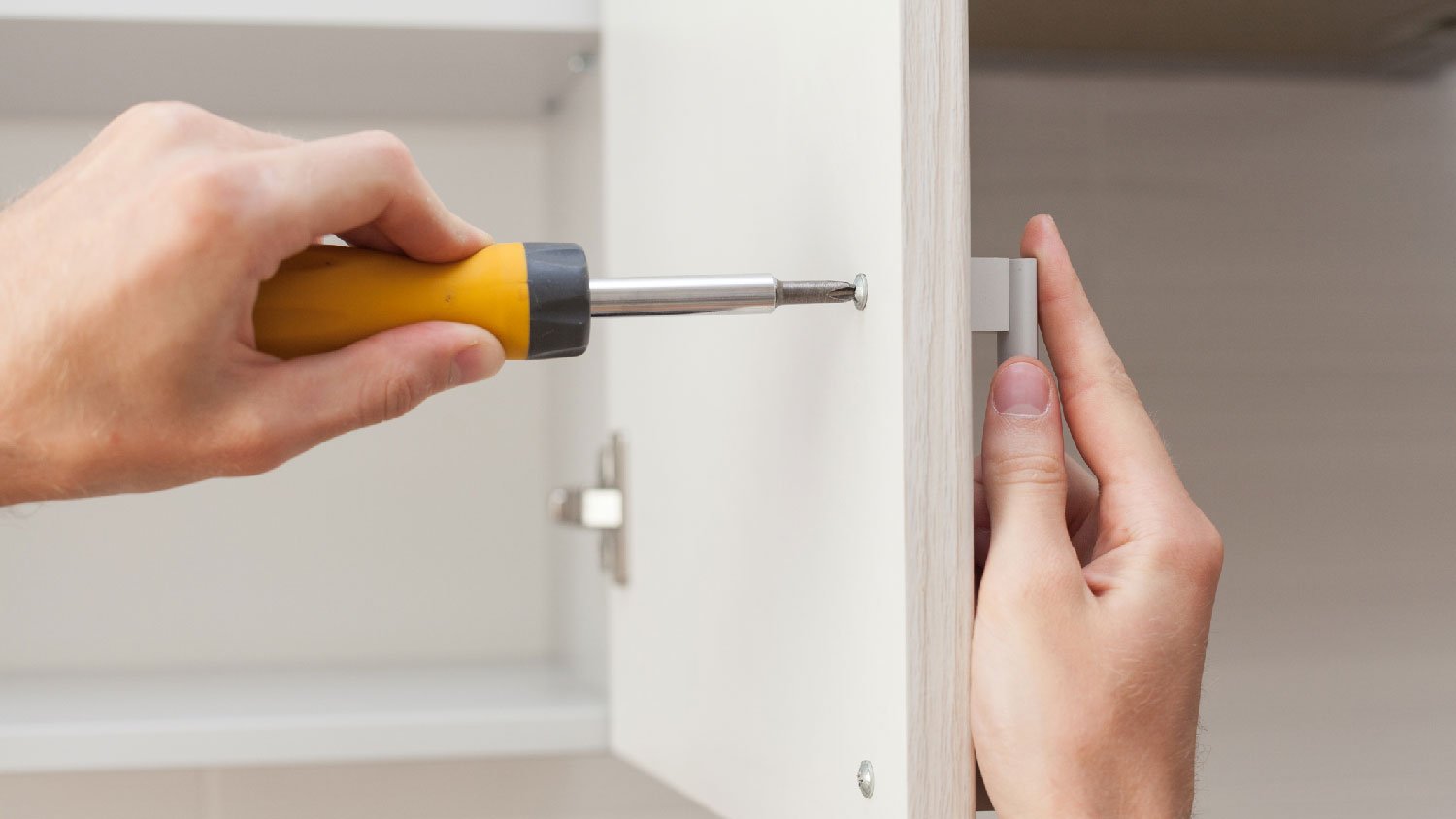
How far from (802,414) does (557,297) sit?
0.27 feet

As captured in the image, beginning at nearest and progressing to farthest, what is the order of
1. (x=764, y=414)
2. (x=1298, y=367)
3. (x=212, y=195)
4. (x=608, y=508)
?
(x=212, y=195) < (x=764, y=414) < (x=608, y=508) < (x=1298, y=367)

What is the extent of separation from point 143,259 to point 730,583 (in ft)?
0.71

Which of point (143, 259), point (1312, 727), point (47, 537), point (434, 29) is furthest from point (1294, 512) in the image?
point (47, 537)

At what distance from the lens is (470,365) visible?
11.7 inches

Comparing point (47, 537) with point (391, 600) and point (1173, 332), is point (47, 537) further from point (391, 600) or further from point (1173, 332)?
point (1173, 332)

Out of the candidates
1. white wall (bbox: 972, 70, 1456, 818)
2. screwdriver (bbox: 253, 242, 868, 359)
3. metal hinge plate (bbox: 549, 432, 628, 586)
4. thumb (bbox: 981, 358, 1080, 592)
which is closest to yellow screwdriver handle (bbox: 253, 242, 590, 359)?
screwdriver (bbox: 253, 242, 868, 359)

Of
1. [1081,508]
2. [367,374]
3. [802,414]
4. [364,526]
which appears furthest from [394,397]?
[364,526]

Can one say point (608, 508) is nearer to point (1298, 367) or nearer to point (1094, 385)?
point (1094, 385)

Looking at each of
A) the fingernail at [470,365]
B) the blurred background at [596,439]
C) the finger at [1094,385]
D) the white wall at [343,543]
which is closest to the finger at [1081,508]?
the finger at [1094,385]

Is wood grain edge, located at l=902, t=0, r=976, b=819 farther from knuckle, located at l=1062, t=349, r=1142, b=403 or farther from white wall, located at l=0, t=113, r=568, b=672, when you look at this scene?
white wall, located at l=0, t=113, r=568, b=672

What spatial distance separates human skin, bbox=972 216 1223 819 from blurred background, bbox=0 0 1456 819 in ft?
1.13

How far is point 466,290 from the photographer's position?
30 centimetres

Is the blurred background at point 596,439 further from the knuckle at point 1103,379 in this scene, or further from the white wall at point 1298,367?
the knuckle at point 1103,379

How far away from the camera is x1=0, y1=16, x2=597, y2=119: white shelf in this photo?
62 centimetres
